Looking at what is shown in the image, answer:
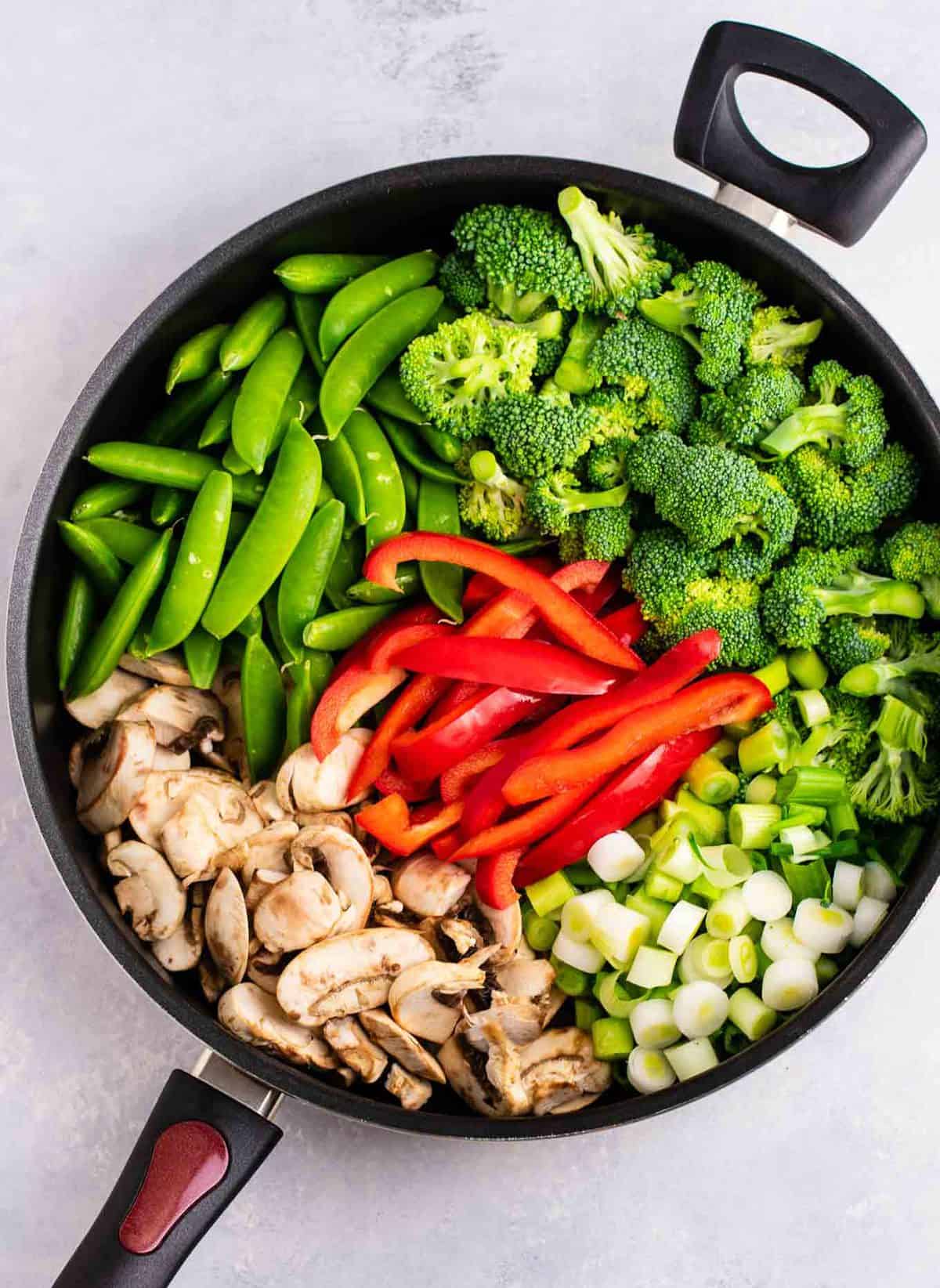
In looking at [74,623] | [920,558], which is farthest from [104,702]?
[920,558]

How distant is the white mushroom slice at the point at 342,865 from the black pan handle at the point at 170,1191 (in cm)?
41

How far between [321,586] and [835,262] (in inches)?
54.4

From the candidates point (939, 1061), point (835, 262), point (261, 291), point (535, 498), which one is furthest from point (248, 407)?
point (939, 1061)

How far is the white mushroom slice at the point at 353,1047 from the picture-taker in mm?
2389

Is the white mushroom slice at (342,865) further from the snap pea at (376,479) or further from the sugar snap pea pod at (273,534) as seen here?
the snap pea at (376,479)

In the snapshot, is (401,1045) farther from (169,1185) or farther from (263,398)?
(263,398)

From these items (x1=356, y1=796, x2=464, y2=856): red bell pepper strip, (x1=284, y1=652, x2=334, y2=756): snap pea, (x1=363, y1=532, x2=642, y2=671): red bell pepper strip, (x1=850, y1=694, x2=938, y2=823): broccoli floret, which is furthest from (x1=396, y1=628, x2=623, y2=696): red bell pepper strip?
(x1=850, y1=694, x2=938, y2=823): broccoli floret

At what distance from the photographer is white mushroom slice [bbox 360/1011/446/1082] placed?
2363 mm

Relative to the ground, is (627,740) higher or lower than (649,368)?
lower

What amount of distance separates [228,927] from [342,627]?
642mm

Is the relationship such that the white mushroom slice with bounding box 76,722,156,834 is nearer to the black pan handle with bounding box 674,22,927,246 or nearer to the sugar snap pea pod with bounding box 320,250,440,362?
the sugar snap pea pod with bounding box 320,250,440,362

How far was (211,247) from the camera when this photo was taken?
2.82m

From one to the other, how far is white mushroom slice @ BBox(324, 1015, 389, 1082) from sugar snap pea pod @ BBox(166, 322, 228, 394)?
130 cm

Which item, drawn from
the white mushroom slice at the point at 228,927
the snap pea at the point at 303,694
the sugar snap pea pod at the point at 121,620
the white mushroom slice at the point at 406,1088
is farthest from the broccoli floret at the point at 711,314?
the white mushroom slice at the point at 406,1088
